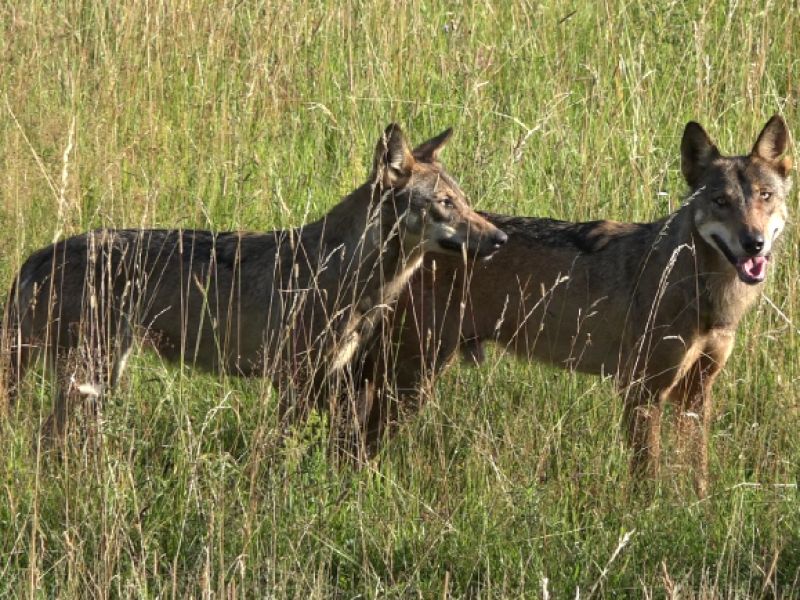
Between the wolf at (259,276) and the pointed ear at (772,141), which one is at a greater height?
the pointed ear at (772,141)

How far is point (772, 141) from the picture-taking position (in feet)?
20.8

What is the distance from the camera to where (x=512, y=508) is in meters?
4.81

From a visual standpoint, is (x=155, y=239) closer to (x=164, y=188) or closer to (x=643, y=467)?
(x=164, y=188)

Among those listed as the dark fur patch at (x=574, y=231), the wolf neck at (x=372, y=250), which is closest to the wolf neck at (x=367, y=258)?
the wolf neck at (x=372, y=250)

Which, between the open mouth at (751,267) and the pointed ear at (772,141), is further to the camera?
the pointed ear at (772,141)

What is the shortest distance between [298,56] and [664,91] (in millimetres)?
2306

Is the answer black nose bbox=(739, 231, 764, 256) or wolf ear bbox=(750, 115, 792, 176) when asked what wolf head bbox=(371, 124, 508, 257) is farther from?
wolf ear bbox=(750, 115, 792, 176)

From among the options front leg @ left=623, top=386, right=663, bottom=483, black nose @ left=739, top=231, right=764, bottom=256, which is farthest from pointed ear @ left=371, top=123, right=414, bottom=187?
black nose @ left=739, top=231, right=764, bottom=256

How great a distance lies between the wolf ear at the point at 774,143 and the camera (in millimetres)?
6270

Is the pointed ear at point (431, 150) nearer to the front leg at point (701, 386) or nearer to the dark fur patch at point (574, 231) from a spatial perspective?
the dark fur patch at point (574, 231)

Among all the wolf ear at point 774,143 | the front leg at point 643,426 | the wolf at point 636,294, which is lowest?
the front leg at point 643,426

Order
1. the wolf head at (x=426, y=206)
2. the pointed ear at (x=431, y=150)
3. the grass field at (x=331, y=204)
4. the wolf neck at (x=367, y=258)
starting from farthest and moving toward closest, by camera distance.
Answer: the pointed ear at (x=431, y=150)
the wolf neck at (x=367, y=258)
the wolf head at (x=426, y=206)
the grass field at (x=331, y=204)

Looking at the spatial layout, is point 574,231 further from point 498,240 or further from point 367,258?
point 367,258

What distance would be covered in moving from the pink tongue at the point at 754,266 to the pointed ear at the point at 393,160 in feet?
5.06
